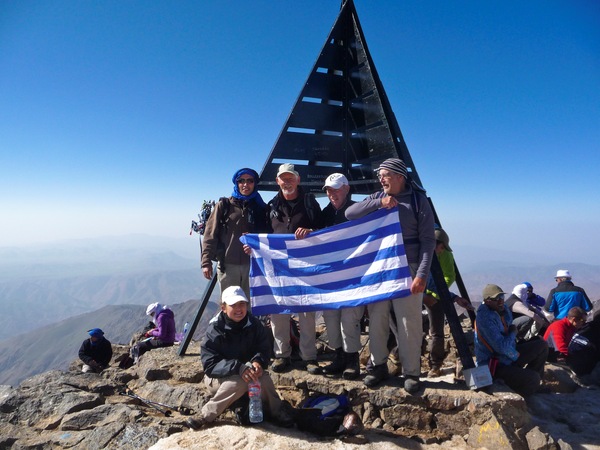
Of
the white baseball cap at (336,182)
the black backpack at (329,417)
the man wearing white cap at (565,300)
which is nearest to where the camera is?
the black backpack at (329,417)

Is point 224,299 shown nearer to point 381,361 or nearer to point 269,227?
point 269,227

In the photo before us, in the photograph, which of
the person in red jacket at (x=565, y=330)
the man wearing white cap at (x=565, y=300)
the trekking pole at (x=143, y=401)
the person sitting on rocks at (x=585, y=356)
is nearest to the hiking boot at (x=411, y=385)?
the trekking pole at (x=143, y=401)

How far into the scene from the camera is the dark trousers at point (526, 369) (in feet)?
17.4

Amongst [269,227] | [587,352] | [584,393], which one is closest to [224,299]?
[269,227]

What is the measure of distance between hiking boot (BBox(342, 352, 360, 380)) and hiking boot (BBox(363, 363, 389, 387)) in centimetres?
23

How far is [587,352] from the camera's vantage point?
679cm

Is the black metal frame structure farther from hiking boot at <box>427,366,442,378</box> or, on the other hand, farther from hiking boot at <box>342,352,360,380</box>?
hiking boot at <box>342,352,360,380</box>

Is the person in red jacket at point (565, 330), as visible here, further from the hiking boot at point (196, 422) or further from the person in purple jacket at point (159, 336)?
the person in purple jacket at point (159, 336)

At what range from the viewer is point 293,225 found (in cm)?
590

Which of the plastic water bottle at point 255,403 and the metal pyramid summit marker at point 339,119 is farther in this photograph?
the metal pyramid summit marker at point 339,119

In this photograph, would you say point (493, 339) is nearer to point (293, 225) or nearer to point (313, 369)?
point (313, 369)

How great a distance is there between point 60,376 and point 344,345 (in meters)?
6.05

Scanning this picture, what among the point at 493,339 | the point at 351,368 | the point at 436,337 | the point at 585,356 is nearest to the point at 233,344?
the point at 351,368

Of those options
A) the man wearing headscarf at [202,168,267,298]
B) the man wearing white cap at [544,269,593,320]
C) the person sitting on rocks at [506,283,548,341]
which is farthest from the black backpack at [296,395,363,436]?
the man wearing white cap at [544,269,593,320]
